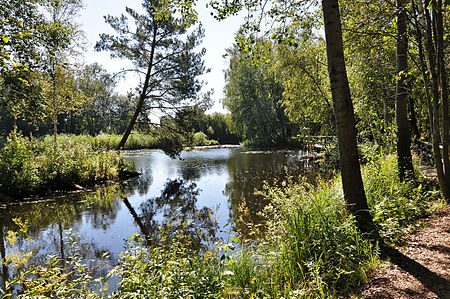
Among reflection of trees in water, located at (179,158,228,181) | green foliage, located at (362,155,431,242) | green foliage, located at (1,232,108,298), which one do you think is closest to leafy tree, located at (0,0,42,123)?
green foliage, located at (1,232,108,298)

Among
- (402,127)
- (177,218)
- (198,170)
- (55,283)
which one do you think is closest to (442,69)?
(402,127)

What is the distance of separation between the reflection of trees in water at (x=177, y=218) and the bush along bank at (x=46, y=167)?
3.45m

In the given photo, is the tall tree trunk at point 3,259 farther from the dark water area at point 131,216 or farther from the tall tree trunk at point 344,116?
the tall tree trunk at point 344,116

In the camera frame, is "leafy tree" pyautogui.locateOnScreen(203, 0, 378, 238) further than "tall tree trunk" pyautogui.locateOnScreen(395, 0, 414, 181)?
No

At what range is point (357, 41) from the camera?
17.1 ft

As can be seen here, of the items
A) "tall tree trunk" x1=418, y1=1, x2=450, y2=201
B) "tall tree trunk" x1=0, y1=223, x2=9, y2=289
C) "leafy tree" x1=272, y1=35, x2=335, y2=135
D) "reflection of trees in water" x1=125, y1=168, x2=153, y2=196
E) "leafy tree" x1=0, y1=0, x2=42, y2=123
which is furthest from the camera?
"leafy tree" x1=272, y1=35, x2=335, y2=135

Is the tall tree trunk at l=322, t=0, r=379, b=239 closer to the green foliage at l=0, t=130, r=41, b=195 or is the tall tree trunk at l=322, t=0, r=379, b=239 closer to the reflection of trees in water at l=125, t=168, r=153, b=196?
the reflection of trees in water at l=125, t=168, r=153, b=196

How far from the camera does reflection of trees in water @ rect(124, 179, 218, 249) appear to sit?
5.01m

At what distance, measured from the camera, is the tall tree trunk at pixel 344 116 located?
346 cm

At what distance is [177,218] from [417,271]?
5.25 m

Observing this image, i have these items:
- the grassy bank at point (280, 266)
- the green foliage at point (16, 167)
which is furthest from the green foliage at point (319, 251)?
the green foliage at point (16, 167)

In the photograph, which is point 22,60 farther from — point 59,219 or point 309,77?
point 309,77

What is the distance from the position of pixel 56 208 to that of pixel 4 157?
8.67 feet

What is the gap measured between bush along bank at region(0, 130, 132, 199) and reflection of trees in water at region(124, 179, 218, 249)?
3.45m
